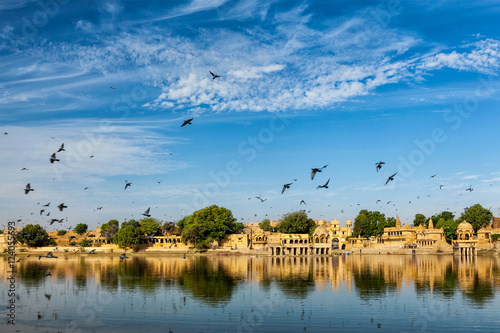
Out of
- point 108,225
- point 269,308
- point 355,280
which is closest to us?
point 269,308

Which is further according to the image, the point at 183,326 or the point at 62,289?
the point at 62,289

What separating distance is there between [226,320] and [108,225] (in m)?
98.5

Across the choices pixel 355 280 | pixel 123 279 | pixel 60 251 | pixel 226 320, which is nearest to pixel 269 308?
pixel 226 320

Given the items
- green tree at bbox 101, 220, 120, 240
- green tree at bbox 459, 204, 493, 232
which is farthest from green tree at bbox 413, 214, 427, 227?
green tree at bbox 101, 220, 120, 240

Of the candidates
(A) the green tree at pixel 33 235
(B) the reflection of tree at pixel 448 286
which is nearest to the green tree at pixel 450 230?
(B) the reflection of tree at pixel 448 286

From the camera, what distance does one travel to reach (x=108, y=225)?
11806 centimetres

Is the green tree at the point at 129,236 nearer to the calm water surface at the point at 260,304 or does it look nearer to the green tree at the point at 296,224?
the green tree at the point at 296,224

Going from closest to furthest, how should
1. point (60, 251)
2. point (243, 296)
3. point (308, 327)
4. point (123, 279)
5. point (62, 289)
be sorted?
point (308, 327) → point (243, 296) → point (62, 289) → point (123, 279) → point (60, 251)

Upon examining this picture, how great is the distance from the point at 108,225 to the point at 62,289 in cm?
8168

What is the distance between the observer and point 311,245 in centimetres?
9919

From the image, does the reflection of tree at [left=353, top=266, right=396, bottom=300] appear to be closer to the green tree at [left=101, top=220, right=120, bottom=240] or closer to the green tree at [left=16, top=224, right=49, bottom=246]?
the green tree at [left=101, top=220, right=120, bottom=240]

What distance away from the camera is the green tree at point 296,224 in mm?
105562

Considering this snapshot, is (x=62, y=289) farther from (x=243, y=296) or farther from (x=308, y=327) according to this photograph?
(x=308, y=327)

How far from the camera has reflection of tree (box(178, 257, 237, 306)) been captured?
110ft
